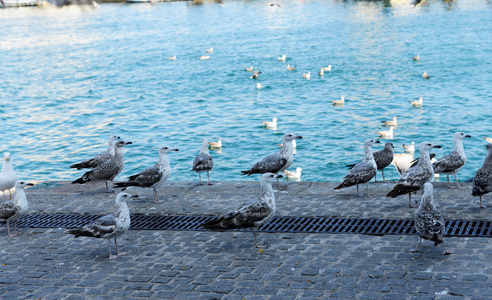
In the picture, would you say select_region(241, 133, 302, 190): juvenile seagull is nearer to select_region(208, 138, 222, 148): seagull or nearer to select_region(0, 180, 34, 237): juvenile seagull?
select_region(0, 180, 34, 237): juvenile seagull

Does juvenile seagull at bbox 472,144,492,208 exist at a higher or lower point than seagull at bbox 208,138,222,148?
higher

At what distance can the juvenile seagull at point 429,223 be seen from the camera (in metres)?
8.77

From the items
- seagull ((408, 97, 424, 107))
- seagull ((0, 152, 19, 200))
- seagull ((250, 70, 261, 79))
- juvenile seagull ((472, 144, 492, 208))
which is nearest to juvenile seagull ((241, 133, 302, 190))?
juvenile seagull ((472, 144, 492, 208))

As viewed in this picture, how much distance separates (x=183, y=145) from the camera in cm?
2702

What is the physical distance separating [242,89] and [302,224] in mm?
28330

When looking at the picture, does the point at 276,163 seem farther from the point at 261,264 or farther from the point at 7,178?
the point at 7,178

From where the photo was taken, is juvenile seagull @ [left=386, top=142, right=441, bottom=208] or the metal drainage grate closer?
the metal drainage grate

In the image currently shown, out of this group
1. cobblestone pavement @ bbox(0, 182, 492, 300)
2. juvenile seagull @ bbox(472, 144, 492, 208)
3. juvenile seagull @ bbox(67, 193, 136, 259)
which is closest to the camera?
cobblestone pavement @ bbox(0, 182, 492, 300)

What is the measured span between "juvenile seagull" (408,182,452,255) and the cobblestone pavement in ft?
0.97

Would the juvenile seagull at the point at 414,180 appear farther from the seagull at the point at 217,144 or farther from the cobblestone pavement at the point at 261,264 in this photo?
the seagull at the point at 217,144

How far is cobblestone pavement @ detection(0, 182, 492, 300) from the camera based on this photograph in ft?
26.3

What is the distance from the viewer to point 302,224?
10812 mm

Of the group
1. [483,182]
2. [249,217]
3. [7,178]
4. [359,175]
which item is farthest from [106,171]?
[483,182]

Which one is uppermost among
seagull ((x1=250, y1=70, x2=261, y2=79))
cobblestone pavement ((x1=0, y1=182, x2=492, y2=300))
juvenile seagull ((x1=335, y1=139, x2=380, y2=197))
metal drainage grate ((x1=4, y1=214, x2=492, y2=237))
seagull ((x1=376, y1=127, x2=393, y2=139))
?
juvenile seagull ((x1=335, y1=139, x2=380, y2=197))
